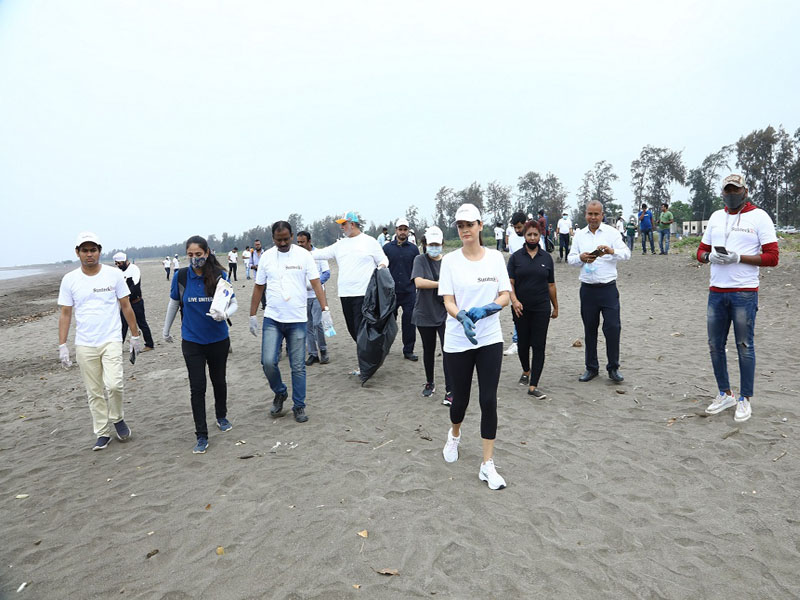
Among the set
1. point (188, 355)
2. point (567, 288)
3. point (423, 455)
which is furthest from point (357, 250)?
point (567, 288)

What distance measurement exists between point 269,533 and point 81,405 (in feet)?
15.6

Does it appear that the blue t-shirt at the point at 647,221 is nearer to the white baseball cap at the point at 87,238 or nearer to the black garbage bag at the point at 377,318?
the black garbage bag at the point at 377,318

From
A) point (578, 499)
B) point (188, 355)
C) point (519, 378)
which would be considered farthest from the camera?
point (519, 378)

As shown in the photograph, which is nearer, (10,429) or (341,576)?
(341,576)

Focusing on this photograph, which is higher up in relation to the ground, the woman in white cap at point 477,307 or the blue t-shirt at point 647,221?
the blue t-shirt at point 647,221

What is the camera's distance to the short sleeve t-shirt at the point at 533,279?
5457 millimetres

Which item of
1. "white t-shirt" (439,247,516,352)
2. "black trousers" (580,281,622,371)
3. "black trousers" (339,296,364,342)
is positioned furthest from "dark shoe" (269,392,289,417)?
"black trousers" (580,281,622,371)

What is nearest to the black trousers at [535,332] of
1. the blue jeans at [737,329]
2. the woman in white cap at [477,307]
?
the blue jeans at [737,329]

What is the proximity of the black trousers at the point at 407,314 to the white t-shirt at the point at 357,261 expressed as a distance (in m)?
0.66

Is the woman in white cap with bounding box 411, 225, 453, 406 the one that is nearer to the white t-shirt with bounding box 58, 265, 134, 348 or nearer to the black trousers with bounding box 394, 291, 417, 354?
the black trousers with bounding box 394, 291, 417, 354

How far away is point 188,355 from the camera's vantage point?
4.61m

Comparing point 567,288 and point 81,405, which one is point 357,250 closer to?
point 81,405

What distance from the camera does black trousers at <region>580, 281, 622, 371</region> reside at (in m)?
5.62

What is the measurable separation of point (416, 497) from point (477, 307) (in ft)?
5.03
